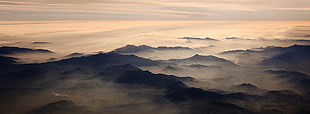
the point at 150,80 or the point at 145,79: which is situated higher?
the point at 145,79

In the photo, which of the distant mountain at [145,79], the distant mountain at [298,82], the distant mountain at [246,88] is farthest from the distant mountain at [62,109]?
the distant mountain at [298,82]

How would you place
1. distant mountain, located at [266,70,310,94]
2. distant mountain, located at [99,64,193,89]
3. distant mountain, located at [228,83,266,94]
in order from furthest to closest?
distant mountain, located at [266,70,310,94] → distant mountain, located at [99,64,193,89] → distant mountain, located at [228,83,266,94]

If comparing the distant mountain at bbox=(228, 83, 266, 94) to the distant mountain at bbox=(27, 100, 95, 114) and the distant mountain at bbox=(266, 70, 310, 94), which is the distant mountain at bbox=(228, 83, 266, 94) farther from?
the distant mountain at bbox=(27, 100, 95, 114)

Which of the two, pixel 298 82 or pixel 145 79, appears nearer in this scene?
pixel 145 79

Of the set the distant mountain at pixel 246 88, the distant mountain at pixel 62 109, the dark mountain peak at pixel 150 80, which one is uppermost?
the dark mountain peak at pixel 150 80

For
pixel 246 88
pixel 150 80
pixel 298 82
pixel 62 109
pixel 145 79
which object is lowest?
pixel 62 109

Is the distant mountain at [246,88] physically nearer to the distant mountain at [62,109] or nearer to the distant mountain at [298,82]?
the distant mountain at [298,82]

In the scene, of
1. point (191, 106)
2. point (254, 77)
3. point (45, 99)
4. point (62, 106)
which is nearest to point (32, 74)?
point (45, 99)

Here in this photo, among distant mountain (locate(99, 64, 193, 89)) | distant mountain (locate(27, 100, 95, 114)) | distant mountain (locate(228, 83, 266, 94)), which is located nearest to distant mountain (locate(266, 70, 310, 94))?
distant mountain (locate(228, 83, 266, 94))

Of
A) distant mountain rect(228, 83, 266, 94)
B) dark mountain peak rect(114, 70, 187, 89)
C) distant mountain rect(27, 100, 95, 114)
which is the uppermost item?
dark mountain peak rect(114, 70, 187, 89)

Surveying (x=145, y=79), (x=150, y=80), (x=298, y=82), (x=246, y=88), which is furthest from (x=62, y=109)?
(x=298, y=82)

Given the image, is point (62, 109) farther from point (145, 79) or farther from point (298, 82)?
point (298, 82)
